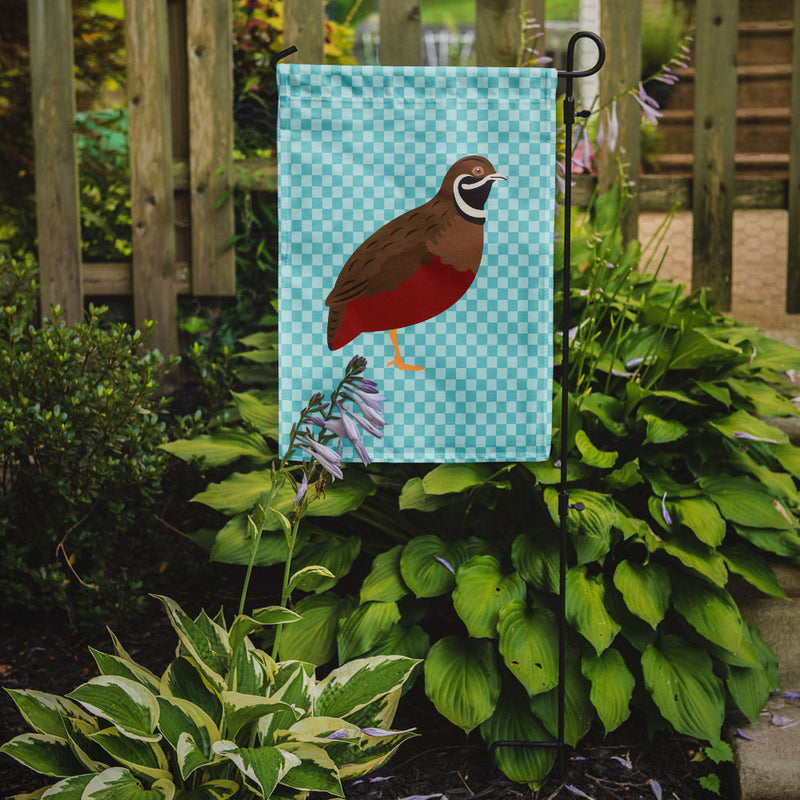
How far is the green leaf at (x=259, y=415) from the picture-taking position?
2.53m

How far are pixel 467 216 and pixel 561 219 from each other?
3.41 feet

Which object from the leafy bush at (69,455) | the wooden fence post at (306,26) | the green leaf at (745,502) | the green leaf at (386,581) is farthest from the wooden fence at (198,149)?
the green leaf at (386,581)

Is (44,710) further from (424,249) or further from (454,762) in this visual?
(424,249)

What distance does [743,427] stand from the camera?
2.33 m

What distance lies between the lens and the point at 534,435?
1.94m

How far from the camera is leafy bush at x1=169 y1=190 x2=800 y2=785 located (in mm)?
2059

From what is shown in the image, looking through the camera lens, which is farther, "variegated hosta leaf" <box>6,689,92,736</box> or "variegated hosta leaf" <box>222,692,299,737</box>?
"variegated hosta leaf" <box>6,689,92,736</box>

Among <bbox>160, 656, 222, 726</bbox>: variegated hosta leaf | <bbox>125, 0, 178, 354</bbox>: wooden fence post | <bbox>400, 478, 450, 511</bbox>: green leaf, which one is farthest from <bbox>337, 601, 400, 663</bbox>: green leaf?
<bbox>125, 0, 178, 354</bbox>: wooden fence post

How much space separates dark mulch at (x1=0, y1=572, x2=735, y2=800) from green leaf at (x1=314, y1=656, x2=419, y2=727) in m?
0.28

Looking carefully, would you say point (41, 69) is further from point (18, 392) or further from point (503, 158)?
point (503, 158)

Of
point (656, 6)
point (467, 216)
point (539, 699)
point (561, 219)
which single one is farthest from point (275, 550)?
point (656, 6)

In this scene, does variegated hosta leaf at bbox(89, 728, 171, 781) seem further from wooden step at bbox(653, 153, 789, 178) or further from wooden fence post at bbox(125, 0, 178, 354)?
wooden step at bbox(653, 153, 789, 178)

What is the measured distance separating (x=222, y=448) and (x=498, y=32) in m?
1.81

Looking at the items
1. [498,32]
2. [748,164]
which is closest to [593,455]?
[498,32]
